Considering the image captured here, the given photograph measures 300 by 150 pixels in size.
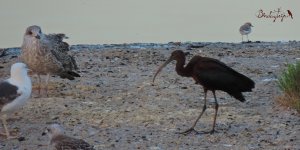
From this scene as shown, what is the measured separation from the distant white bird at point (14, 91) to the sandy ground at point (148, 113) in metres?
0.50

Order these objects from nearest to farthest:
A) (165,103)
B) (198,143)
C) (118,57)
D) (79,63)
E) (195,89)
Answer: (198,143) → (165,103) → (195,89) → (79,63) → (118,57)

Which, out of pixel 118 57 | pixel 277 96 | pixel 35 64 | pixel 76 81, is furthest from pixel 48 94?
pixel 118 57

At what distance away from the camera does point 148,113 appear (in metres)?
12.6

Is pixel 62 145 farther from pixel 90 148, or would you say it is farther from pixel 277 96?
pixel 277 96

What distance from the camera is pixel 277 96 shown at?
14.1 m

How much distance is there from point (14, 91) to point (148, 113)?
2.72 m

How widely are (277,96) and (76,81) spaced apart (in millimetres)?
4519

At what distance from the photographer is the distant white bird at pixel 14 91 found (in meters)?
10.6

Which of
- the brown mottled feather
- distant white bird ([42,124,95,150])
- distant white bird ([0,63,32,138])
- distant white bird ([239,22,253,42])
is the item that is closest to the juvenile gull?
distant white bird ([0,63,32,138])

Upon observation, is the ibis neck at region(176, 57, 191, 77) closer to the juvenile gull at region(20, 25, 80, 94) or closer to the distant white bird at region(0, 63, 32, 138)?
the distant white bird at region(0, 63, 32, 138)

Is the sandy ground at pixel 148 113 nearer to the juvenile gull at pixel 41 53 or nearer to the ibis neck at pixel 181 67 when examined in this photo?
the juvenile gull at pixel 41 53

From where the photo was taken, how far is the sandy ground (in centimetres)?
1080

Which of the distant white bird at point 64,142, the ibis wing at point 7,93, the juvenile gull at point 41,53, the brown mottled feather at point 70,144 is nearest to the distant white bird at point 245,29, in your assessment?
the juvenile gull at point 41,53

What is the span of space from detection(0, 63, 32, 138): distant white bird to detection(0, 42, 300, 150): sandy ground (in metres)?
0.50
